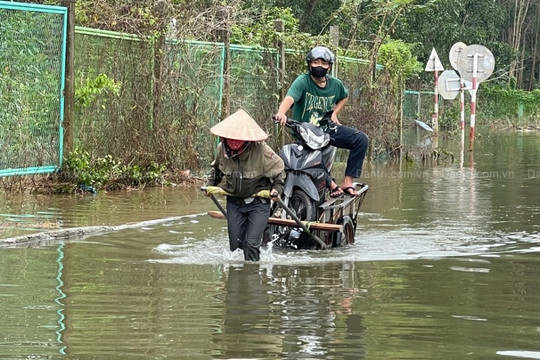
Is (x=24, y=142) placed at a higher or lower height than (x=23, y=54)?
lower

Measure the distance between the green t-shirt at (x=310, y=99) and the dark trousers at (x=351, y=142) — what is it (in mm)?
208

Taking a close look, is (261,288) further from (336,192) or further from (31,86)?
(31,86)

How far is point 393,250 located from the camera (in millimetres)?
11062

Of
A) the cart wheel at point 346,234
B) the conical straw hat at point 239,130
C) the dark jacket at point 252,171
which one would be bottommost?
the cart wheel at point 346,234

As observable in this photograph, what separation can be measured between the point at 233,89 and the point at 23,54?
5245mm

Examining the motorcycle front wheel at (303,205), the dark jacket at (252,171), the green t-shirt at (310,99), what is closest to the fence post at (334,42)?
the green t-shirt at (310,99)

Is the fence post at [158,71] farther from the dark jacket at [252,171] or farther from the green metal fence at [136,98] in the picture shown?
the dark jacket at [252,171]

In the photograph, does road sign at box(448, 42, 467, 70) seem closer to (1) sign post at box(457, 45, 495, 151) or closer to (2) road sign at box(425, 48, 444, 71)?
(2) road sign at box(425, 48, 444, 71)

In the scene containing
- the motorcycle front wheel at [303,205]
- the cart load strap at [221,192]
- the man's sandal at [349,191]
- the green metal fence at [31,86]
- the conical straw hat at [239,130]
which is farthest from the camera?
the green metal fence at [31,86]

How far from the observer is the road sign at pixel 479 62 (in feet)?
89.7

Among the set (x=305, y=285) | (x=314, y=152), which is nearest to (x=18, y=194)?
(x=314, y=152)

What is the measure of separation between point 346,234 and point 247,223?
57.2 inches

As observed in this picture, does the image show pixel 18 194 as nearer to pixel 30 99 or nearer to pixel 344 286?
pixel 30 99

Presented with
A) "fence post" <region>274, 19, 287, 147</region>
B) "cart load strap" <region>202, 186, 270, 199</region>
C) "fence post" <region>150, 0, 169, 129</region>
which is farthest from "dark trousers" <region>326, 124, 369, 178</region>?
"fence post" <region>274, 19, 287, 147</region>
